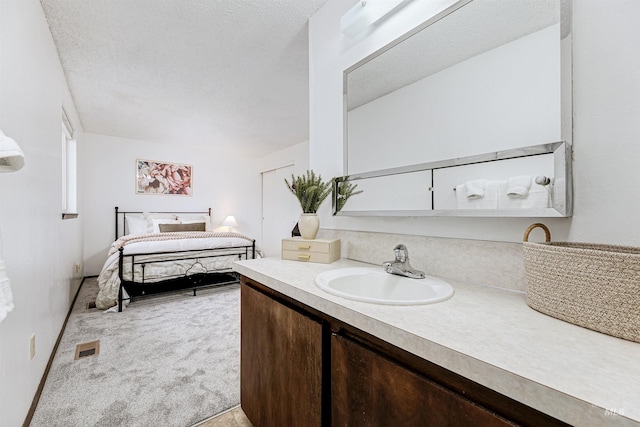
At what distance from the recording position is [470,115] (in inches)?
42.4

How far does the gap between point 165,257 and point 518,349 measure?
3662 millimetres

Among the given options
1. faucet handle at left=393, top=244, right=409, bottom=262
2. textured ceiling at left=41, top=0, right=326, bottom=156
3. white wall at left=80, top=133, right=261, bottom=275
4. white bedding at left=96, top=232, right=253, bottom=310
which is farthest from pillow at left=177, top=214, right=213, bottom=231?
faucet handle at left=393, top=244, right=409, bottom=262

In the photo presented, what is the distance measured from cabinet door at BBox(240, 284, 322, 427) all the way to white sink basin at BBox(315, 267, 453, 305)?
0.19 metres

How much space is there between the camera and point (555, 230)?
86 centimetres

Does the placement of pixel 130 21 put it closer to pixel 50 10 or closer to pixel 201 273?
pixel 50 10

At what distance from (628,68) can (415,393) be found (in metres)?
1.01

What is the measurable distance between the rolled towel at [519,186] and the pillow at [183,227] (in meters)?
4.73

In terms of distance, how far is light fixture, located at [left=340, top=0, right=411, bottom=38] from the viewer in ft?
4.43

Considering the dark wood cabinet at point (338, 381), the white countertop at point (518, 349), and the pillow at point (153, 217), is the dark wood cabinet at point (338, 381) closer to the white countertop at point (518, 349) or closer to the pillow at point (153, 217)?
the white countertop at point (518, 349)

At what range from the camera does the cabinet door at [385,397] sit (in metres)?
0.54

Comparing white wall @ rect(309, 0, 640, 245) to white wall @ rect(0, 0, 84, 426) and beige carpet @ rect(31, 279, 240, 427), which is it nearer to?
beige carpet @ rect(31, 279, 240, 427)

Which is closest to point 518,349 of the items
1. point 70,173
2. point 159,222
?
point 70,173

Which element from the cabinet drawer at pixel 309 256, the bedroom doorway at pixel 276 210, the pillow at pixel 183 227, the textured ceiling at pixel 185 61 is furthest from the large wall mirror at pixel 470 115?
the pillow at pixel 183 227

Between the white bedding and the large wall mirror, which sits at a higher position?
the large wall mirror
